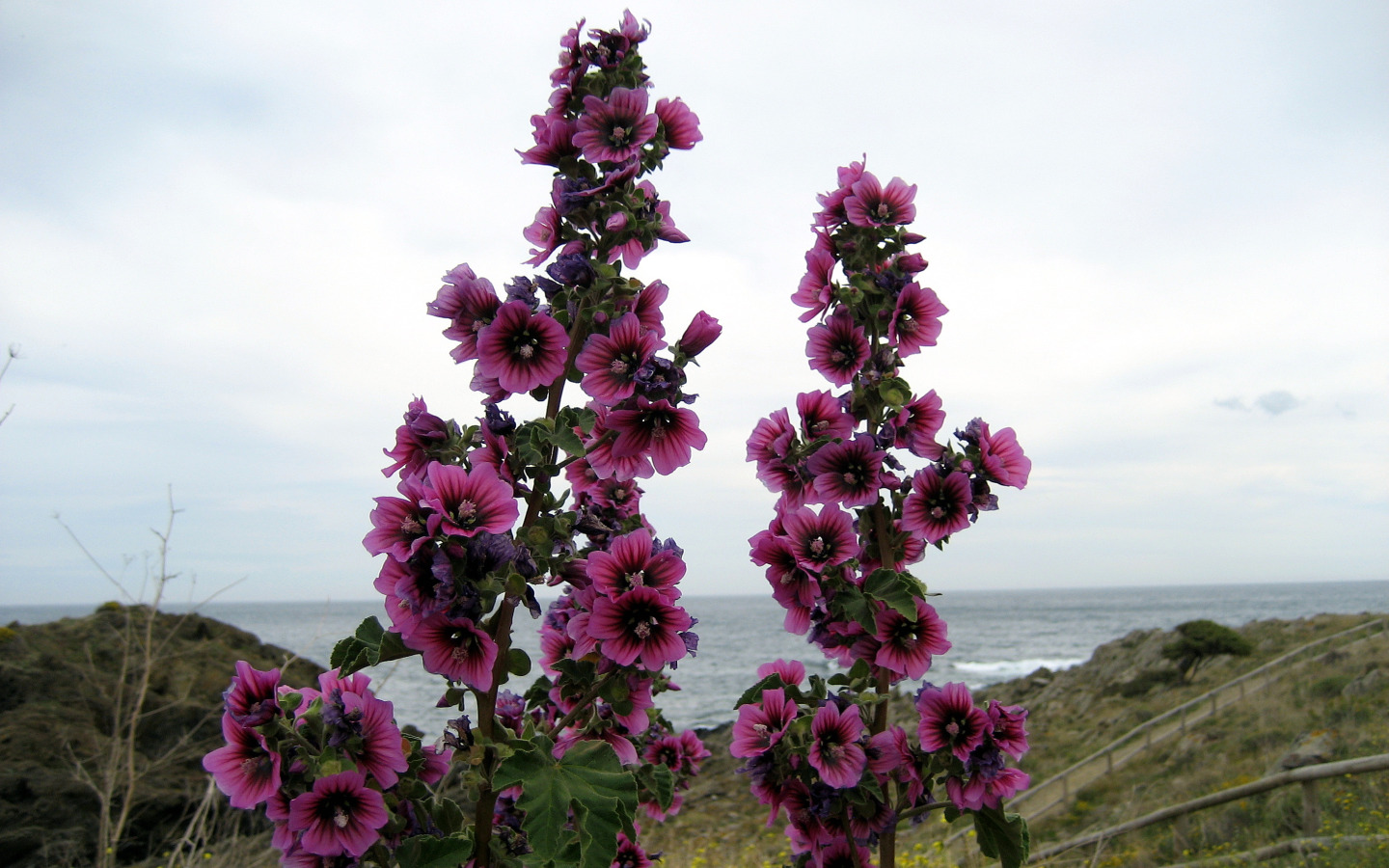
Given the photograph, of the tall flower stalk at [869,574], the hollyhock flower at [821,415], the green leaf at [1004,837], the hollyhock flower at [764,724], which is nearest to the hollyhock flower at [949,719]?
the tall flower stalk at [869,574]

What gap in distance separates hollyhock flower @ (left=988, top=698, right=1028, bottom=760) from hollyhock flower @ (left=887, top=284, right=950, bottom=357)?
1164 mm

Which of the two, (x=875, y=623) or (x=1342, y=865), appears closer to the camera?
(x=875, y=623)

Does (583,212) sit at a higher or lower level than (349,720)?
higher

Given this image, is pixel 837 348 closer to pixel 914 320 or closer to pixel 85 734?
pixel 914 320

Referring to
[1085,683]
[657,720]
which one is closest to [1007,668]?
[1085,683]

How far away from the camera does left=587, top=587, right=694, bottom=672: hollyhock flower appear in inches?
72.7

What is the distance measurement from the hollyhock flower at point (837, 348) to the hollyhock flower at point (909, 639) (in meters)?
0.80

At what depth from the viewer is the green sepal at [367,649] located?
1.64 meters

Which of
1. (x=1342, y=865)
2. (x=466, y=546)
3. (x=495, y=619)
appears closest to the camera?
(x=466, y=546)

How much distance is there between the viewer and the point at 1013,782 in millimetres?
2348

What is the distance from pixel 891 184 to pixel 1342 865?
541cm

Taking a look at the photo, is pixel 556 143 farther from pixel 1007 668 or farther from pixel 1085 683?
pixel 1007 668

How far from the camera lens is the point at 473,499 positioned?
67.0 inches

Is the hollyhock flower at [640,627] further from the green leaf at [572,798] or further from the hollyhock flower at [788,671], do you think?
the hollyhock flower at [788,671]
